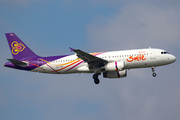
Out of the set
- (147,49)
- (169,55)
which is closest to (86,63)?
(147,49)

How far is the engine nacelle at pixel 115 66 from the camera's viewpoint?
4847 cm

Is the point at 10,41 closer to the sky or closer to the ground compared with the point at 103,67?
closer to the sky

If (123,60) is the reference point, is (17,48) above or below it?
above

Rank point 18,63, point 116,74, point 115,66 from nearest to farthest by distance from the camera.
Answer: point 115,66 → point 18,63 → point 116,74

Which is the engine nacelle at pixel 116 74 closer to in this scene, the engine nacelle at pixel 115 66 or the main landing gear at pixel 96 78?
the main landing gear at pixel 96 78

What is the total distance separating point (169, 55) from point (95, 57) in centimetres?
1222

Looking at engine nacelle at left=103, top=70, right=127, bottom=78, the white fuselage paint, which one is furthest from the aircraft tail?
engine nacelle at left=103, top=70, right=127, bottom=78

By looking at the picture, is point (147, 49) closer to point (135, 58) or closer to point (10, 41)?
point (135, 58)

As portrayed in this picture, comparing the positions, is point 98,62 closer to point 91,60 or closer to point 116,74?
point 91,60

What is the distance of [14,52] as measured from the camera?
54.5 metres

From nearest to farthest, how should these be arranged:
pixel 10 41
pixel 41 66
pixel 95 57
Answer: pixel 95 57 → pixel 41 66 → pixel 10 41

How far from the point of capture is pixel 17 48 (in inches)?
2158

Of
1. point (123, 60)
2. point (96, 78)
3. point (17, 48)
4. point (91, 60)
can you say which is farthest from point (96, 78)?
point (17, 48)

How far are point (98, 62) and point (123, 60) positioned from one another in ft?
13.1
